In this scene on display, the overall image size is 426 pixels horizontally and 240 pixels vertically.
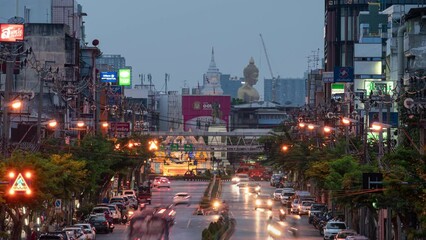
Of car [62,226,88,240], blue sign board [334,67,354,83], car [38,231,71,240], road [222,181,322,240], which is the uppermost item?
blue sign board [334,67,354,83]

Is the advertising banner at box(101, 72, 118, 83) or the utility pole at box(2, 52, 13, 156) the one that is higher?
the advertising banner at box(101, 72, 118, 83)

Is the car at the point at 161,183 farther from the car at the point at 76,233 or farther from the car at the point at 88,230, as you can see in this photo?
the car at the point at 76,233

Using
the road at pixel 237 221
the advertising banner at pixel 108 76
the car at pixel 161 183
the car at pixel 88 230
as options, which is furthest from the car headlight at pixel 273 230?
the advertising banner at pixel 108 76

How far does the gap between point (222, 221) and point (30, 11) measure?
7230 centimetres

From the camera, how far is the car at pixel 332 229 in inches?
3280

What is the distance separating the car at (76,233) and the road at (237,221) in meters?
6.42

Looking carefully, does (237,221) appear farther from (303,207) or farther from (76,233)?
(76,233)

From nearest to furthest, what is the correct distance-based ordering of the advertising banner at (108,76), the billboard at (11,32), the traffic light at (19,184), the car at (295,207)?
the traffic light at (19,184)
the billboard at (11,32)
the car at (295,207)
the advertising banner at (108,76)

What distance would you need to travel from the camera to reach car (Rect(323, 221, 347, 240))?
83.3 meters

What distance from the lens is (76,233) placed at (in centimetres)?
7544

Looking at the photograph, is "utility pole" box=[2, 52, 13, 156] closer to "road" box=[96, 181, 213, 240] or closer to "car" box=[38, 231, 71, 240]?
"car" box=[38, 231, 71, 240]

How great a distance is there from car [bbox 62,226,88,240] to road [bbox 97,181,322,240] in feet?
21.1

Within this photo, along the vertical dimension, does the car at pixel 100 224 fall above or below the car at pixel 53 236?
below

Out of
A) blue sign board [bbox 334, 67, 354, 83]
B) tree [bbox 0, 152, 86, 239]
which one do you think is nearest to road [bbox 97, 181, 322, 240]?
tree [bbox 0, 152, 86, 239]
